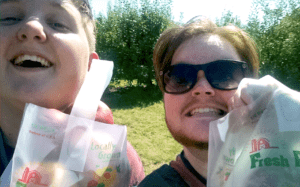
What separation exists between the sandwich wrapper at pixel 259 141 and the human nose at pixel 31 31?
→ 92cm

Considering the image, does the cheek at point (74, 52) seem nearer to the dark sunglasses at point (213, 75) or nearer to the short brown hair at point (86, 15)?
the short brown hair at point (86, 15)

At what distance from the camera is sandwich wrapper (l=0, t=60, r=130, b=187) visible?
0.84 metres

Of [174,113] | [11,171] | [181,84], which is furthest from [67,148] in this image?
[181,84]

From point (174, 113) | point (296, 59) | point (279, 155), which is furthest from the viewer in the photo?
point (296, 59)

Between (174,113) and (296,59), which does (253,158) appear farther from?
(296,59)

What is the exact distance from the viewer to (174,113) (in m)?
1.29

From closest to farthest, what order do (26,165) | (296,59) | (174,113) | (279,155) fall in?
(279,155), (26,165), (174,113), (296,59)

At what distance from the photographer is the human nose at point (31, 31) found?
93 centimetres

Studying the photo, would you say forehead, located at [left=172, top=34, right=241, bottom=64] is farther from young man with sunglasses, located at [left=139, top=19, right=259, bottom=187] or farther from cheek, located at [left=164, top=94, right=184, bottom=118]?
cheek, located at [left=164, top=94, right=184, bottom=118]

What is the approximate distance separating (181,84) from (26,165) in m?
0.93

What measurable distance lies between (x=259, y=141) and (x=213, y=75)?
1.92ft

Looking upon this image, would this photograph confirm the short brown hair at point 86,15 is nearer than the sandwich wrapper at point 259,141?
No

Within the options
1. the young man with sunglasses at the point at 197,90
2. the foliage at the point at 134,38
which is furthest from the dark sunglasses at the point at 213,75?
the foliage at the point at 134,38

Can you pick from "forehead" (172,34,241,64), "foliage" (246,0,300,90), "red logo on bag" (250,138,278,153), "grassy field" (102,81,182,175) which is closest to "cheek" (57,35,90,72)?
"forehead" (172,34,241,64)
